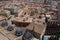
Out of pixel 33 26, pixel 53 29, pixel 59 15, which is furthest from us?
pixel 59 15

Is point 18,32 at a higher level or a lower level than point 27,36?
higher

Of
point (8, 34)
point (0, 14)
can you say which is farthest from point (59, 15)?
point (8, 34)

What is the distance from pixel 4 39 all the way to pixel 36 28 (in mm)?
1839

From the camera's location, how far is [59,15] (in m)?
15.5

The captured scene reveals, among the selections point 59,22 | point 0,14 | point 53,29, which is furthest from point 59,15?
point 0,14

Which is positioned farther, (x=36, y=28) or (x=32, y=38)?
(x=36, y=28)

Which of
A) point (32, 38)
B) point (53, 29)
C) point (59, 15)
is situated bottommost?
point (53, 29)

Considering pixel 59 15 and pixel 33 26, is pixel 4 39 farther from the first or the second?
pixel 59 15

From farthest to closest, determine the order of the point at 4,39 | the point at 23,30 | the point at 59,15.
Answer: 1. the point at 59,15
2. the point at 23,30
3. the point at 4,39

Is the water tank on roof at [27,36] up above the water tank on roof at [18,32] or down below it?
below

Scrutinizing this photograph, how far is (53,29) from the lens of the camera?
14367 millimetres

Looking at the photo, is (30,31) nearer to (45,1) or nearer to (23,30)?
(23,30)

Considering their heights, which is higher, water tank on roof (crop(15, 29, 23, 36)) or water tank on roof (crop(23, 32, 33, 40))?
water tank on roof (crop(15, 29, 23, 36))

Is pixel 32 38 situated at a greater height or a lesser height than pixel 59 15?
greater
